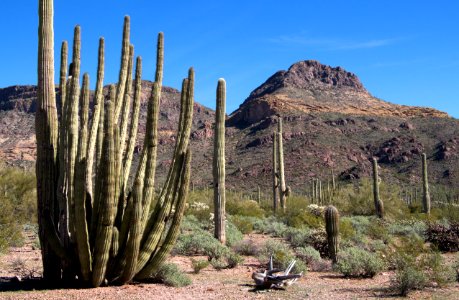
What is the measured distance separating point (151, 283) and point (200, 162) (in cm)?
6396

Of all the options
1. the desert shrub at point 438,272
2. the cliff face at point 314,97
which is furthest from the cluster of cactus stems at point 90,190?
the cliff face at point 314,97

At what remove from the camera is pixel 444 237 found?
15812mm

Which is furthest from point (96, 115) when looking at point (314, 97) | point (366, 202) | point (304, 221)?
point (314, 97)

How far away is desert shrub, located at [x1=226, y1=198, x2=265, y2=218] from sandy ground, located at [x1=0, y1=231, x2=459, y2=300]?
1548 centimetres

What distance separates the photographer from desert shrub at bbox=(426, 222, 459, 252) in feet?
50.9

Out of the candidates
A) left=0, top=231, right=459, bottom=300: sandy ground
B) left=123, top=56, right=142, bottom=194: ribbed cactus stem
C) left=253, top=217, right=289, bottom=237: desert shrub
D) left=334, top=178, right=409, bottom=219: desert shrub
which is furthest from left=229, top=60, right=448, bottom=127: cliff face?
left=123, top=56, right=142, bottom=194: ribbed cactus stem

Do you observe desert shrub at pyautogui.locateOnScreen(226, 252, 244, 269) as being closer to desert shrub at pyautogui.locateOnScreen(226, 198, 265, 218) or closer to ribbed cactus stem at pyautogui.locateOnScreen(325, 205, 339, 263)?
ribbed cactus stem at pyautogui.locateOnScreen(325, 205, 339, 263)

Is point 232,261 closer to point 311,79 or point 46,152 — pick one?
point 46,152

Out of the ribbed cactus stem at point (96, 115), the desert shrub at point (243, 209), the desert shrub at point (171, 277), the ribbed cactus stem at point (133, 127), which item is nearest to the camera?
the ribbed cactus stem at point (96, 115)

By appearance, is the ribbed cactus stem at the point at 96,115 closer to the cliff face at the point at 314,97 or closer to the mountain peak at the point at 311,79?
the cliff face at the point at 314,97

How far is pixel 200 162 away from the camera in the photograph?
7344cm

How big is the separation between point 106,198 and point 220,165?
708 cm

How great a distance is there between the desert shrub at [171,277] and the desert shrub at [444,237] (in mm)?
8729

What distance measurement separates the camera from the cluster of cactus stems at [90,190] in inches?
323
